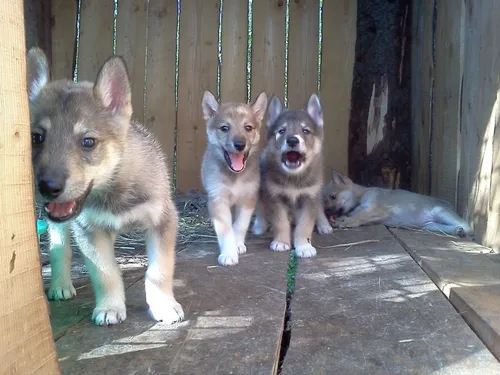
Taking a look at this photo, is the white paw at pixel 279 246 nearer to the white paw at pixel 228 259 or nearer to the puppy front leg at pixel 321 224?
the white paw at pixel 228 259

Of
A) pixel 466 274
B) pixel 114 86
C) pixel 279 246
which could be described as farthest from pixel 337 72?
pixel 114 86

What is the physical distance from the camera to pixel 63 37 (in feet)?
20.7

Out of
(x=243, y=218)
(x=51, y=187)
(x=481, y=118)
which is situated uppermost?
(x=481, y=118)

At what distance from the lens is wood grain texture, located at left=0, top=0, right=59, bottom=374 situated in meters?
1.56

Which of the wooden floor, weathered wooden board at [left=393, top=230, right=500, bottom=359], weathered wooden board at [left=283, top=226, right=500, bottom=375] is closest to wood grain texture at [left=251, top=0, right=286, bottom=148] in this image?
weathered wooden board at [left=393, top=230, right=500, bottom=359]

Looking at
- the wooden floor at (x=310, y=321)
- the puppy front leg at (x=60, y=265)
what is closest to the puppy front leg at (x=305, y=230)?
the wooden floor at (x=310, y=321)

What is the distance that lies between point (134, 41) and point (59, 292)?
4133mm

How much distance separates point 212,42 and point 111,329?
4615mm

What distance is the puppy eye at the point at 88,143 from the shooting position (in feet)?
7.88

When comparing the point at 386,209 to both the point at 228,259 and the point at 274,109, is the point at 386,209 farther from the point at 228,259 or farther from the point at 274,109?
the point at 228,259

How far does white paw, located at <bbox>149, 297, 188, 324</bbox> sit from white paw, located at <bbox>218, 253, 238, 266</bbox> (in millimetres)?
1053

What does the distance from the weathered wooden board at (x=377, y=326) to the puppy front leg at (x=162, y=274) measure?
0.58 m

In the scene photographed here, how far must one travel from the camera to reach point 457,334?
2.22m

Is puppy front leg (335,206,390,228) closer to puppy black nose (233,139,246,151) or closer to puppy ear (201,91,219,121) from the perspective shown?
puppy black nose (233,139,246,151)
